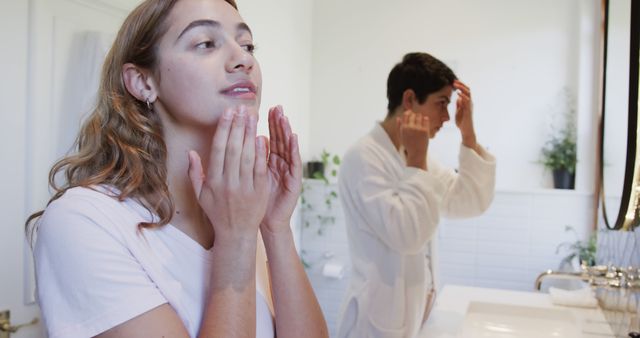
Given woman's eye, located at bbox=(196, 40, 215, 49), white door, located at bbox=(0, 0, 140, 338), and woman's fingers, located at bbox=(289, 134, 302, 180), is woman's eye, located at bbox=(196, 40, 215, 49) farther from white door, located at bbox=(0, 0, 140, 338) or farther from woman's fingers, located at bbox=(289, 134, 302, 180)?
white door, located at bbox=(0, 0, 140, 338)

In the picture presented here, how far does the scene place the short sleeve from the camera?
40 cm

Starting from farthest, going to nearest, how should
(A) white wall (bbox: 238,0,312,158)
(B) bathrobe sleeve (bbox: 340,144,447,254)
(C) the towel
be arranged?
(A) white wall (bbox: 238,0,312,158)
(C) the towel
(B) bathrobe sleeve (bbox: 340,144,447,254)

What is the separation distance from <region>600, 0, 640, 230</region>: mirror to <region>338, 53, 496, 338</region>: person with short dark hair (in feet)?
0.79

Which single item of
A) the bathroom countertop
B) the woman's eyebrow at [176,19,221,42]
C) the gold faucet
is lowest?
the bathroom countertop

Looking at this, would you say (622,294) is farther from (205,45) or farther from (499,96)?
(499,96)

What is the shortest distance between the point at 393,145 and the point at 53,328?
0.58 metres

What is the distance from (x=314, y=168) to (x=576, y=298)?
1114mm

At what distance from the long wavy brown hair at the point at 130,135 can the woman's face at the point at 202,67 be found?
2 centimetres

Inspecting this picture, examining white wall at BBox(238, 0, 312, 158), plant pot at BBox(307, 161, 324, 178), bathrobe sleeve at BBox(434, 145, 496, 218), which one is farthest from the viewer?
plant pot at BBox(307, 161, 324, 178)

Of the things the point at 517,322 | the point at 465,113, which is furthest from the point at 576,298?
the point at 465,113

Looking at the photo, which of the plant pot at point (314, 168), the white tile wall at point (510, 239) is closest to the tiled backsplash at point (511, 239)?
the white tile wall at point (510, 239)

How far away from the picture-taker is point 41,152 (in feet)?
3.37

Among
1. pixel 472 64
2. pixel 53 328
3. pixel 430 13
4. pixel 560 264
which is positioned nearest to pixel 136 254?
pixel 53 328

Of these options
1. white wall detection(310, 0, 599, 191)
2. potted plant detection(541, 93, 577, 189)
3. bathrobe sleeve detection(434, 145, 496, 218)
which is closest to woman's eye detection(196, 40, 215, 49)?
bathrobe sleeve detection(434, 145, 496, 218)
